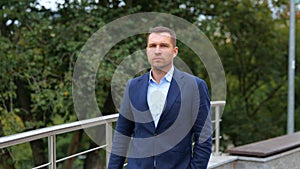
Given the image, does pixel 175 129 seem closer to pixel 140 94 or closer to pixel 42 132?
pixel 140 94

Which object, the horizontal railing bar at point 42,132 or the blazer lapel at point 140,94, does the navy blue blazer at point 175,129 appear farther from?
the horizontal railing bar at point 42,132

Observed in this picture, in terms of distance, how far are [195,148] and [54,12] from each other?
8.70 m

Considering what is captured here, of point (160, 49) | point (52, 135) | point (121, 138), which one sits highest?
point (160, 49)

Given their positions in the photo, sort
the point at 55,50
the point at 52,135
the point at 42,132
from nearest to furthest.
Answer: the point at 42,132, the point at 52,135, the point at 55,50

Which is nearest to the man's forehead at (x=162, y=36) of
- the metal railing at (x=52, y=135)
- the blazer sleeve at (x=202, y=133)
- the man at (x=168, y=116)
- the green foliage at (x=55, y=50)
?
the man at (x=168, y=116)

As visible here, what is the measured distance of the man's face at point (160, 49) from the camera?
283 centimetres

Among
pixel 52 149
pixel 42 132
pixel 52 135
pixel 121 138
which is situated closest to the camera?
pixel 121 138

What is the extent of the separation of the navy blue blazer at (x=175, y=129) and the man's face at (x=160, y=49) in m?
0.13

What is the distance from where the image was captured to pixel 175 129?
290 cm

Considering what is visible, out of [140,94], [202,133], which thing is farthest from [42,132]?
[202,133]

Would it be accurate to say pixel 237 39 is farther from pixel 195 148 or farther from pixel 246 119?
pixel 195 148

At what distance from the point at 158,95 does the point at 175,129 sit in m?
0.21

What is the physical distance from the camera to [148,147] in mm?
2941

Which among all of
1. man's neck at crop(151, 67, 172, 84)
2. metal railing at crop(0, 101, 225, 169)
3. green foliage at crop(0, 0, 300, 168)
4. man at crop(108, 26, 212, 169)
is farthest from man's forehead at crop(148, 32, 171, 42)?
green foliage at crop(0, 0, 300, 168)
